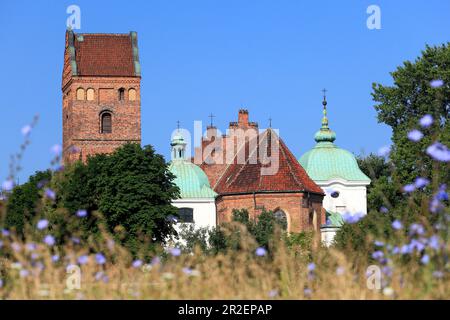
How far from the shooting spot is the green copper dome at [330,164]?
6900 centimetres

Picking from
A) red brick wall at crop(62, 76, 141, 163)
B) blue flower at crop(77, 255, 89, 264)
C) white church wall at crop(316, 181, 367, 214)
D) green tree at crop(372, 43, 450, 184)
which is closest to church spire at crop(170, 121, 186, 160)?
red brick wall at crop(62, 76, 141, 163)

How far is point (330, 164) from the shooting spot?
70.0 m

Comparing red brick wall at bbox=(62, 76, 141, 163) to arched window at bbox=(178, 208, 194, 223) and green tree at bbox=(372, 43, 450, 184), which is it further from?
green tree at bbox=(372, 43, 450, 184)

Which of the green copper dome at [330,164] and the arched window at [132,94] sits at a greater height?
the arched window at [132,94]

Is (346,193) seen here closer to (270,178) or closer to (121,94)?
Answer: (270,178)

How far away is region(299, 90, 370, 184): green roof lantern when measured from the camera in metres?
68.9

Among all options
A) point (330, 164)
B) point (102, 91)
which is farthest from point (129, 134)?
point (330, 164)

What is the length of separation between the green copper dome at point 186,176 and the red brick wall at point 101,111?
3.77 meters

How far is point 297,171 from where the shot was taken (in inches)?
2488

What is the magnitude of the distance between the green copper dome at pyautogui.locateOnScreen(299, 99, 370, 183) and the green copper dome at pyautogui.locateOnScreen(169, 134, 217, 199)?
7007 millimetres

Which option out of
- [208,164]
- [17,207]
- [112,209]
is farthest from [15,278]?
[208,164]

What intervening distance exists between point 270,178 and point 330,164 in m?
9.00

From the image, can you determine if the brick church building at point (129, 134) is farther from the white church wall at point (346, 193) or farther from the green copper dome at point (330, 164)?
the white church wall at point (346, 193)

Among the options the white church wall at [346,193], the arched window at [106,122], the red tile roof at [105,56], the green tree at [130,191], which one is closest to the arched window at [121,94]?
the red tile roof at [105,56]
